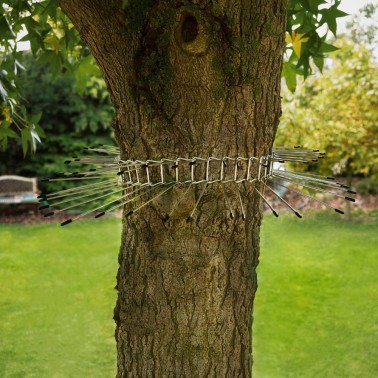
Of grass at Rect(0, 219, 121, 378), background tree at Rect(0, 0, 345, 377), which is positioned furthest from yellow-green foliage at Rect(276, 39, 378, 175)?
background tree at Rect(0, 0, 345, 377)

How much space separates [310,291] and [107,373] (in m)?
2.27

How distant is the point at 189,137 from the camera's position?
5.40 feet

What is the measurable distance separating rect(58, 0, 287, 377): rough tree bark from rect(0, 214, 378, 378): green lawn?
2.42 metres

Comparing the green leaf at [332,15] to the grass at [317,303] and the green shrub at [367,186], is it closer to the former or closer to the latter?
the grass at [317,303]

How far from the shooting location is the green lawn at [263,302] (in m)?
4.23

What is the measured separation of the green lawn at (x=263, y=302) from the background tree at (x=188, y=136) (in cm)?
241

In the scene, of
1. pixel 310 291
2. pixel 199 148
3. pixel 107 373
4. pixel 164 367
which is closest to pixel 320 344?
pixel 310 291

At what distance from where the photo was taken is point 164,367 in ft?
5.85

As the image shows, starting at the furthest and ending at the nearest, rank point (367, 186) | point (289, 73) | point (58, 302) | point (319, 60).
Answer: point (367, 186)
point (58, 302)
point (289, 73)
point (319, 60)

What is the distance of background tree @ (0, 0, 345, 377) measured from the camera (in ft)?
5.24

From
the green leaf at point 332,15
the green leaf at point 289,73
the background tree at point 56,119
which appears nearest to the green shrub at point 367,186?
the background tree at point 56,119

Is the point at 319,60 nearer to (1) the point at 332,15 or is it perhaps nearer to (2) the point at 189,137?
(1) the point at 332,15

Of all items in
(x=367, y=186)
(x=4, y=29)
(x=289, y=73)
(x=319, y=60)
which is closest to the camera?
(x=319, y=60)

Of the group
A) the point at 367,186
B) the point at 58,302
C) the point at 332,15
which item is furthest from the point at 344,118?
the point at 332,15
